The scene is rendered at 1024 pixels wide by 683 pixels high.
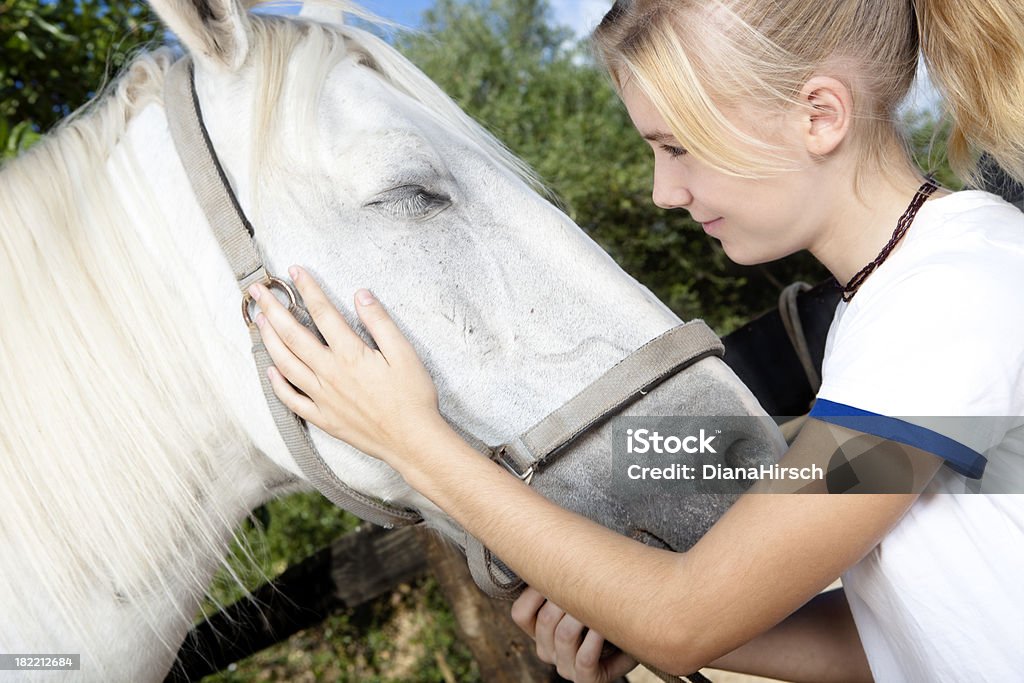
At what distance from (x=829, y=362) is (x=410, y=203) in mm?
715

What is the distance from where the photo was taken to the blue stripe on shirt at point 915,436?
91 cm

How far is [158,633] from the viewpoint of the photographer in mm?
1350

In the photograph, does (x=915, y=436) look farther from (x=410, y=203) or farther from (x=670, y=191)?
(x=410, y=203)

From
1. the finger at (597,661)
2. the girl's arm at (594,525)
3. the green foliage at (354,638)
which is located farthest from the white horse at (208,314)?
the green foliage at (354,638)

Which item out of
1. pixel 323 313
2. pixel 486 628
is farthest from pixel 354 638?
pixel 323 313

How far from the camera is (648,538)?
1.29 m

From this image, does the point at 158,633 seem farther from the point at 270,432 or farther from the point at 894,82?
the point at 894,82

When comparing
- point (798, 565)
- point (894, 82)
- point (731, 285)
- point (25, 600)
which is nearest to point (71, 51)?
point (25, 600)

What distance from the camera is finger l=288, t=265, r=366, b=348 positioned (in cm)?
122

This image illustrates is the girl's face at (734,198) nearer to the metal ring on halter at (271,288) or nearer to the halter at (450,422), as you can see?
the halter at (450,422)

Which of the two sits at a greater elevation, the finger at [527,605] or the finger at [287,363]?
the finger at [287,363]

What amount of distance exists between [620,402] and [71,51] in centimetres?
258

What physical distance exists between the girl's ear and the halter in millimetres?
370

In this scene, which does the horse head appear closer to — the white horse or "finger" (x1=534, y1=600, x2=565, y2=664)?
the white horse
